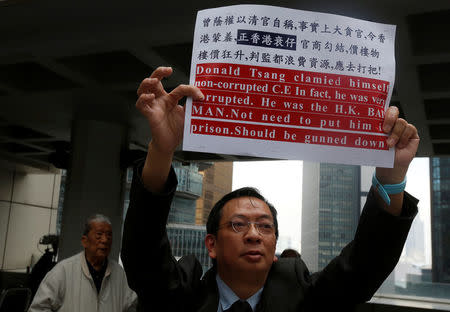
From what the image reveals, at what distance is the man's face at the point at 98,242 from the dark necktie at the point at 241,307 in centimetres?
228

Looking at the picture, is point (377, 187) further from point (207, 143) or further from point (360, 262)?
point (207, 143)

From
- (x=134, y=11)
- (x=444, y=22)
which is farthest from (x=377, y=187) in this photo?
(x=444, y=22)

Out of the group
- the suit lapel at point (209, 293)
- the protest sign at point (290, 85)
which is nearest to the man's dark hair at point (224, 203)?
the suit lapel at point (209, 293)

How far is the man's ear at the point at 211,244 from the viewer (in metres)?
1.40

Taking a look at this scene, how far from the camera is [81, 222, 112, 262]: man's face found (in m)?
3.36

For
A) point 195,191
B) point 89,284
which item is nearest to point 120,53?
point 89,284

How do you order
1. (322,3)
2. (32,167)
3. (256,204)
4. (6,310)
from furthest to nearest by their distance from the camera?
(32,167), (6,310), (322,3), (256,204)

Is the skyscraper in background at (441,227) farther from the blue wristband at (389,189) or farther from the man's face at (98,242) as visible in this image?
the blue wristband at (389,189)

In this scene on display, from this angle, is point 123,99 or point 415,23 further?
point 123,99

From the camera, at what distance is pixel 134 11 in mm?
4434

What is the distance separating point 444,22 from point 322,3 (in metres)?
1.40

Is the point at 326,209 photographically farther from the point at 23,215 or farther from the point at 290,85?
the point at 23,215

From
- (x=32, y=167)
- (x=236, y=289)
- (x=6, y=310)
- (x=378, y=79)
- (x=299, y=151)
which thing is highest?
(x=32, y=167)

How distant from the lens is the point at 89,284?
125 inches
